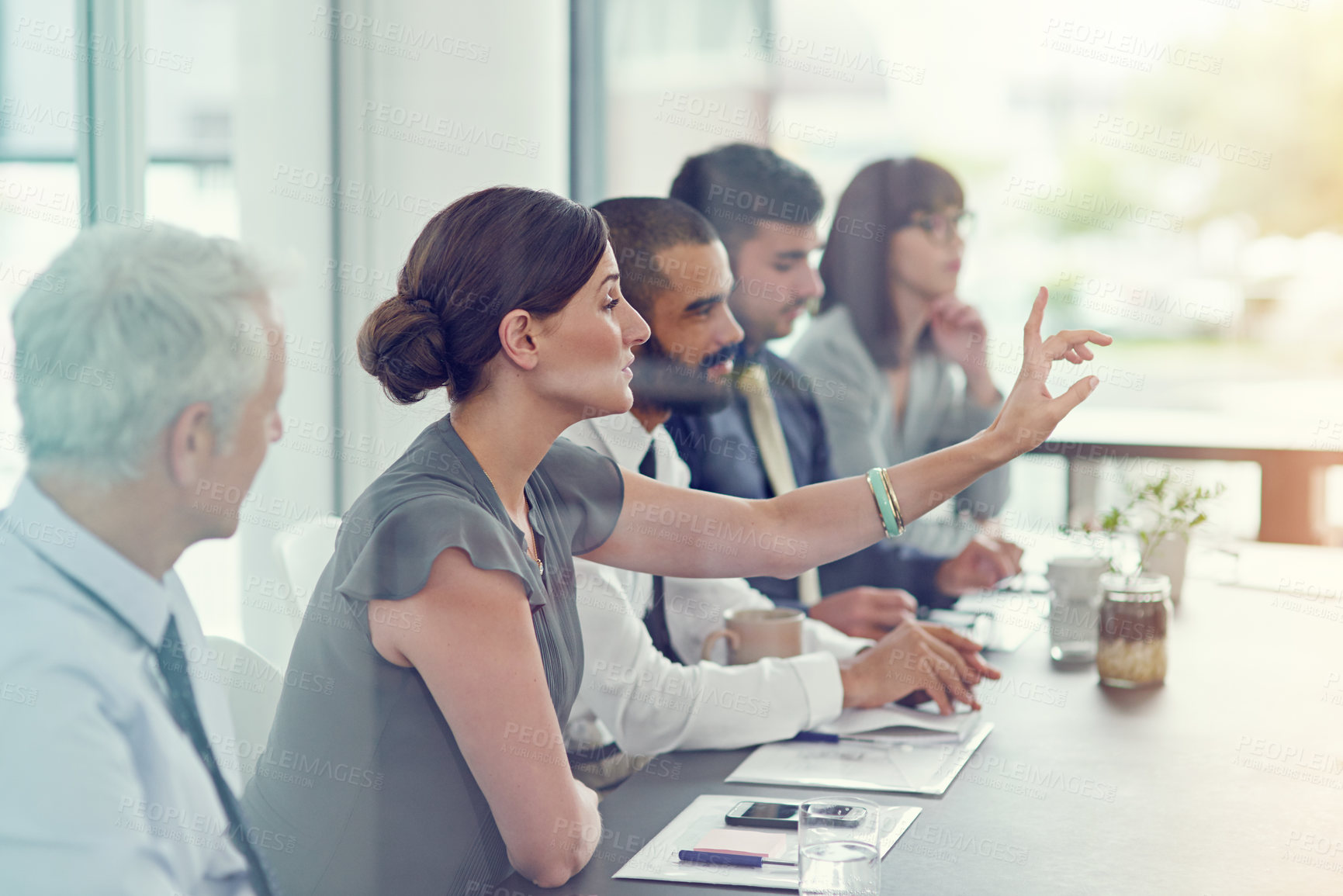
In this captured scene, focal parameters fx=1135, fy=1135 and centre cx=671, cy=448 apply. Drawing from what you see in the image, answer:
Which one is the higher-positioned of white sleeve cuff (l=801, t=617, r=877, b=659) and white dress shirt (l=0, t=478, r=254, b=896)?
white dress shirt (l=0, t=478, r=254, b=896)

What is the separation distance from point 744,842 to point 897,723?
40cm

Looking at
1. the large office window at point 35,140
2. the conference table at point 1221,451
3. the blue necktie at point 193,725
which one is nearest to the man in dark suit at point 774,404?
the conference table at point 1221,451

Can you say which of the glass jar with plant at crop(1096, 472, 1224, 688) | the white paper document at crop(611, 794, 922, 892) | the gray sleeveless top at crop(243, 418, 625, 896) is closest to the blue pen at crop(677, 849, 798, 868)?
the white paper document at crop(611, 794, 922, 892)

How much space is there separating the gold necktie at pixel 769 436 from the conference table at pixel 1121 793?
593 millimetres

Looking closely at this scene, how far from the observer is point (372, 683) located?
101cm

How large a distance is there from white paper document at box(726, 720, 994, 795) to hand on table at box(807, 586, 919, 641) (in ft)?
1.52

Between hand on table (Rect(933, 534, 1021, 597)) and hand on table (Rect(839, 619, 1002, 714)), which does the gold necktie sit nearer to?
hand on table (Rect(933, 534, 1021, 597))

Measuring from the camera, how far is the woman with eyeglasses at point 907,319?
2.92 meters

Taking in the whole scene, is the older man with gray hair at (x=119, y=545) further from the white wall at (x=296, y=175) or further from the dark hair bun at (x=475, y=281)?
the white wall at (x=296, y=175)

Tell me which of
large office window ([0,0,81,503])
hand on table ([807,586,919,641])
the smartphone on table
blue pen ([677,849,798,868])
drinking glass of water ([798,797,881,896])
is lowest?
hand on table ([807,586,919,641])

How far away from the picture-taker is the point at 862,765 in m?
1.26

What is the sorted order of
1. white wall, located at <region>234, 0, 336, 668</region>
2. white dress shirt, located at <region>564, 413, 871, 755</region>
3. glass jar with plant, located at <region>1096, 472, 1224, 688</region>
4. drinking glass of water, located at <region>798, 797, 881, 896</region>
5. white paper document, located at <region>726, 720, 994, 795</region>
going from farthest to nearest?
white wall, located at <region>234, 0, 336, 668</region>
glass jar with plant, located at <region>1096, 472, 1224, 688</region>
white dress shirt, located at <region>564, 413, 871, 755</region>
white paper document, located at <region>726, 720, 994, 795</region>
drinking glass of water, located at <region>798, 797, 881, 896</region>

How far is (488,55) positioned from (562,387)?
5.67 ft

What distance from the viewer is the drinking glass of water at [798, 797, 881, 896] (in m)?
0.91
